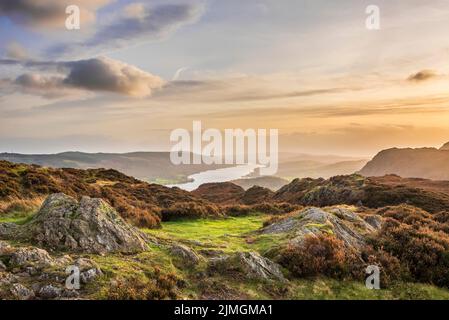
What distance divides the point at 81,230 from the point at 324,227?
39.0ft

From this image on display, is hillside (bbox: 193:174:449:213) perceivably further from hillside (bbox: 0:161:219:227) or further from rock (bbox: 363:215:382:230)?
rock (bbox: 363:215:382:230)

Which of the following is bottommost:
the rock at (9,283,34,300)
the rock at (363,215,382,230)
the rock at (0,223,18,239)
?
the rock at (363,215,382,230)

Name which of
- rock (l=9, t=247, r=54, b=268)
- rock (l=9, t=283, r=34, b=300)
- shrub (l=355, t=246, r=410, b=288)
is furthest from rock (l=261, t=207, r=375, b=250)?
rock (l=9, t=283, r=34, b=300)

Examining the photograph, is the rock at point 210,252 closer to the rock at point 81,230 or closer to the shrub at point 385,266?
the rock at point 81,230

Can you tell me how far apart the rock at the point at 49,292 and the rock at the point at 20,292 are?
0.91 feet

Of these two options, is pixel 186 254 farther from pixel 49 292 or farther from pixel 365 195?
pixel 365 195

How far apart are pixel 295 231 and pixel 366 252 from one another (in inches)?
139

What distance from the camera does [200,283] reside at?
13.3 meters

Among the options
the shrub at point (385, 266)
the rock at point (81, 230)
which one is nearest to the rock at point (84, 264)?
the rock at point (81, 230)

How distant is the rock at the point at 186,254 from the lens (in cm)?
1491

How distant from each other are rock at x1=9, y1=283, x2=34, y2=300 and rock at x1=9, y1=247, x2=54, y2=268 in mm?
1436

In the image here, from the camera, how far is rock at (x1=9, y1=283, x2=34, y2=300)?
10.9 m
